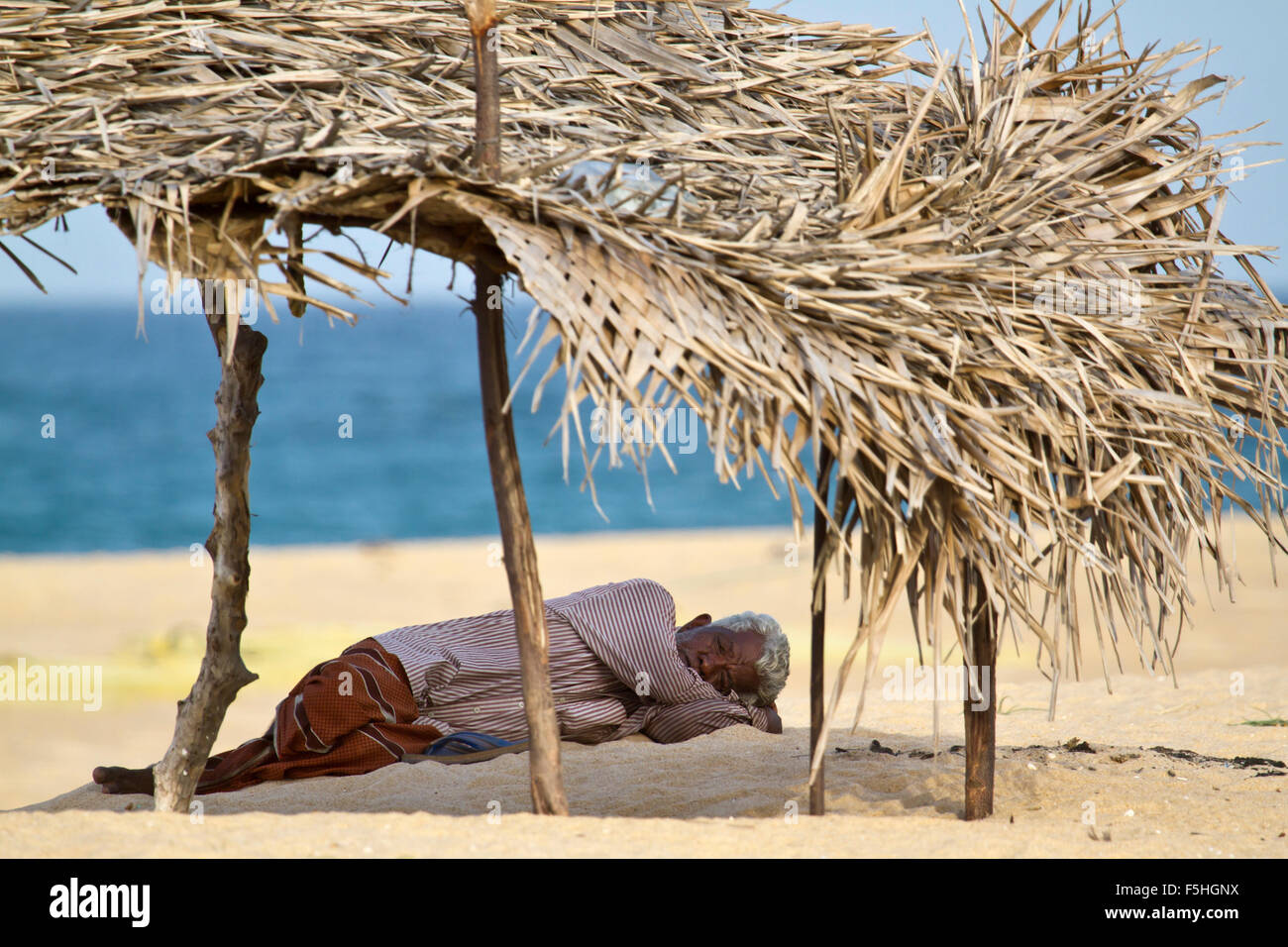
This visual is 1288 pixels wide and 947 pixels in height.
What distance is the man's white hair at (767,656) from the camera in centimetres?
498

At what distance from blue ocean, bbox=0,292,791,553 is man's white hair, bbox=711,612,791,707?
32.9 feet

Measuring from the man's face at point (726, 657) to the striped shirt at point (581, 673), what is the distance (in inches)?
5.0

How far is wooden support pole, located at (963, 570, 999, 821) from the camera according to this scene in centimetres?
303

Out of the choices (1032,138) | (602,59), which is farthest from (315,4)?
(1032,138)

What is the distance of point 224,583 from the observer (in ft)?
11.3

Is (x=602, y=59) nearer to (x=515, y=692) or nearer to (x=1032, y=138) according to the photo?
(x=1032, y=138)

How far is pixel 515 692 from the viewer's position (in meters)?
4.71

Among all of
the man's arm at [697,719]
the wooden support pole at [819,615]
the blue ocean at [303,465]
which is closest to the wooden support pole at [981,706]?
the wooden support pole at [819,615]

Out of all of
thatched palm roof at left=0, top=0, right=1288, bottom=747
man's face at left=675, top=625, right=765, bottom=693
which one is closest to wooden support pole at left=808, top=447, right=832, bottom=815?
thatched palm roof at left=0, top=0, right=1288, bottom=747

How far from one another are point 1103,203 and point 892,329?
103 centimetres

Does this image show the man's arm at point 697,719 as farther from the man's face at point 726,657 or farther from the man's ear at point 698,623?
the man's ear at point 698,623

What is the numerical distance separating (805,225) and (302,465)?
2541 cm

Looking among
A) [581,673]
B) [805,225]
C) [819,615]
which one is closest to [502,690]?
[581,673]

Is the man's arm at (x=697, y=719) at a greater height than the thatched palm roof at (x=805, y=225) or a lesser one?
lesser
